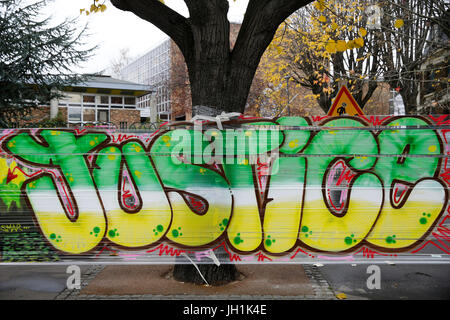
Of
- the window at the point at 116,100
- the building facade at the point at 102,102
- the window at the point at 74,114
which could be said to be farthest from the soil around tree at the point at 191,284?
the window at the point at 116,100

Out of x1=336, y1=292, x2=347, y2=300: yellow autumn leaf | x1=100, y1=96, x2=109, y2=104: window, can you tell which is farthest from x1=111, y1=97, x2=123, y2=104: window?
x1=336, y1=292, x2=347, y2=300: yellow autumn leaf

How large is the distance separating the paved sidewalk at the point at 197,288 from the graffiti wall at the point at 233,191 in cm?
50

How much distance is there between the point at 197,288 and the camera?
4703 millimetres

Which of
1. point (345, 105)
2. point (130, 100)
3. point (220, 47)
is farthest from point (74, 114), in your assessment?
point (220, 47)

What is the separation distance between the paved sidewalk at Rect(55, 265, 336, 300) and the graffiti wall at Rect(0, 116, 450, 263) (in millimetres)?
497

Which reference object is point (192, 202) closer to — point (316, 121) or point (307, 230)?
point (307, 230)

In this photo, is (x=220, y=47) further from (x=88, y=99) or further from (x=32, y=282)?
(x=88, y=99)

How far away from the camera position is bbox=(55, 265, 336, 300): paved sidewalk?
4504 mm

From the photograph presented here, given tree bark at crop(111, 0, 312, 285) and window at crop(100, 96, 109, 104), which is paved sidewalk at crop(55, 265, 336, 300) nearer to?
tree bark at crop(111, 0, 312, 285)

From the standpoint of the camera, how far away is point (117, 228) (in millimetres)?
4438

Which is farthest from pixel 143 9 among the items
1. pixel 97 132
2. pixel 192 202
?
pixel 192 202

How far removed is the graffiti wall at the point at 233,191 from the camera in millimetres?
4285

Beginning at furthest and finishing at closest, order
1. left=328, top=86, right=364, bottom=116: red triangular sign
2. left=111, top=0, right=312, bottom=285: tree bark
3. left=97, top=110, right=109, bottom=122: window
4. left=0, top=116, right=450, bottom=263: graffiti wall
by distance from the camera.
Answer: left=97, top=110, right=109, bottom=122: window → left=328, top=86, right=364, bottom=116: red triangular sign → left=111, top=0, right=312, bottom=285: tree bark → left=0, top=116, right=450, bottom=263: graffiti wall

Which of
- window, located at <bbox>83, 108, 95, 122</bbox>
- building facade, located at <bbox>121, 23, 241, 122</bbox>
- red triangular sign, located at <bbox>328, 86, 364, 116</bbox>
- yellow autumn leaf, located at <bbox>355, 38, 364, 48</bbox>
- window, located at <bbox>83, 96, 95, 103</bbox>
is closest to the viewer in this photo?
yellow autumn leaf, located at <bbox>355, 38, 364, 48</bbox>
